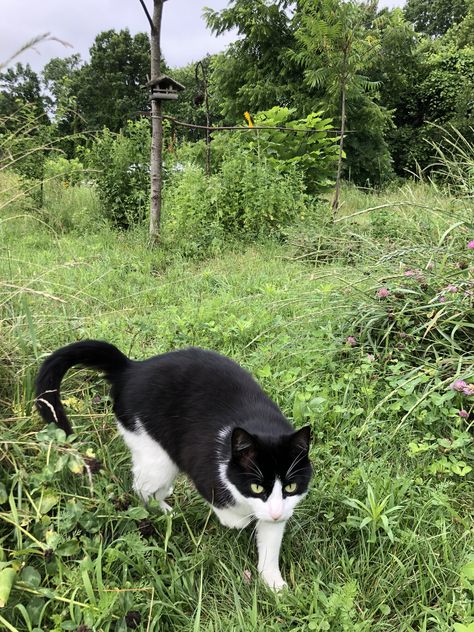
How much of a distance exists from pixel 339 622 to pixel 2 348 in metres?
1.60

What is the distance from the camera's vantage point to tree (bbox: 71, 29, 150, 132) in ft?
86.0

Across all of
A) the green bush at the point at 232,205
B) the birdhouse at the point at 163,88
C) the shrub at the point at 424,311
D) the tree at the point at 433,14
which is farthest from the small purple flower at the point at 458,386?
the tree at the point at 433,14

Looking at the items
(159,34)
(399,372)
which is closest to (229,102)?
(159,34)

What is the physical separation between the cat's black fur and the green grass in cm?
20

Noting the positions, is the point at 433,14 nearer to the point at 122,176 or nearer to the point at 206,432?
the point at 122,176

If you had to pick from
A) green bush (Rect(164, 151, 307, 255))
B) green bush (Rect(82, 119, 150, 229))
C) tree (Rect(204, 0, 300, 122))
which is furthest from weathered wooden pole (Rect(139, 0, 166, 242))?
tree (Rect(204, 0, 300, 122))

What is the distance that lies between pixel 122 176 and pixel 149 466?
5240 millimetres

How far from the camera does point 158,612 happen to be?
122 cm

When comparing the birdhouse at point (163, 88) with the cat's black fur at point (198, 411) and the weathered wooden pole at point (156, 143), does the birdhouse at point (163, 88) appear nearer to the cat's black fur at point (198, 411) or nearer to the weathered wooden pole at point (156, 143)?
the weathered wooden pole at point (156, 143)

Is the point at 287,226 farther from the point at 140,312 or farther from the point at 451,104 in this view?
the point at 451,104

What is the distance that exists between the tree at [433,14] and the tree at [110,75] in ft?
54.9

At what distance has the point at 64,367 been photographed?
1565 mm

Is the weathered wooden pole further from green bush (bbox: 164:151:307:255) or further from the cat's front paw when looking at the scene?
the cat's front paw

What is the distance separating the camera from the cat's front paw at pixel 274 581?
133 centimetres
